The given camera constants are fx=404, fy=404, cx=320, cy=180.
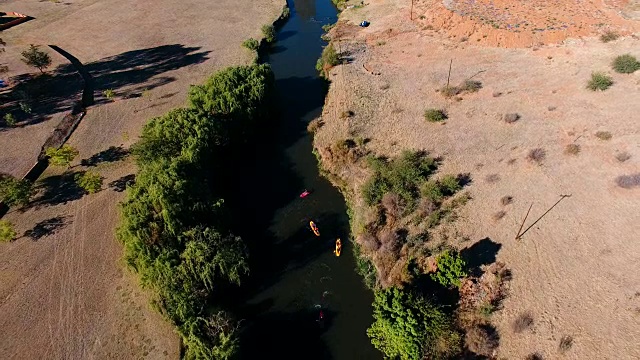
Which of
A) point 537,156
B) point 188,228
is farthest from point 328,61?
point 188,228

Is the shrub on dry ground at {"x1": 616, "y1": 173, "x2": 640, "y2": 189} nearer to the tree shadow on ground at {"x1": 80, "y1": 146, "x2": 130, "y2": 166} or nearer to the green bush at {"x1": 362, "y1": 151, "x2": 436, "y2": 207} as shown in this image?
the green bush at {"x1": 362, "y1": 151, "x2": 436, "y2": 207}

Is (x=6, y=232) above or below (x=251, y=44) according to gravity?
below

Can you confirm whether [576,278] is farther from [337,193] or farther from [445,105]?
[445,105]

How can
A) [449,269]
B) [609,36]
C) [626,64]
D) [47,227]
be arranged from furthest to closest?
1. [609,36]
2. [626,64]
3. [47,227]
4. [449,269]

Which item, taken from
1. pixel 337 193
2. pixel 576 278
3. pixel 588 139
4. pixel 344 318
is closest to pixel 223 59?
pixel 337 193

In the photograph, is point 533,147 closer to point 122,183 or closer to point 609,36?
Answer: point 609,36

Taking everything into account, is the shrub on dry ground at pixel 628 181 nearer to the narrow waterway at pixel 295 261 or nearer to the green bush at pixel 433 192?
the green bush at pixel 433 192
